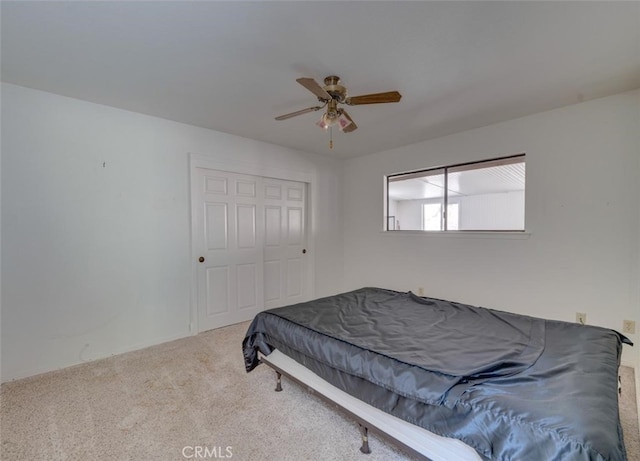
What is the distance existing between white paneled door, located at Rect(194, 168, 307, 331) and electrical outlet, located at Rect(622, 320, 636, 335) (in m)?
3.45

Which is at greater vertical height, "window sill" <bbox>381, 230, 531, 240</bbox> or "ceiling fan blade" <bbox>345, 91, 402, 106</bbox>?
"ceiling fan blade" <bbox>345, 91, 402, 106</bbox>

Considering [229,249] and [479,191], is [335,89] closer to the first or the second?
[229,249]

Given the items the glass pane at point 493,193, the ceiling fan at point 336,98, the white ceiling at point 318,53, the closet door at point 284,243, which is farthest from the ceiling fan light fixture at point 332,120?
the glass pane at point 493,193

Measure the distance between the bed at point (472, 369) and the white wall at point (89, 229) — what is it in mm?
1409

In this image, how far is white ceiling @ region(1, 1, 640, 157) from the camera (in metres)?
1.52

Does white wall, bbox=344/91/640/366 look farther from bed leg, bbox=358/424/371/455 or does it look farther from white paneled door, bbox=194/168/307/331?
bed leg, bbox=358/424/371/455

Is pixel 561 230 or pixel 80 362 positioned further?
pixel 561 230

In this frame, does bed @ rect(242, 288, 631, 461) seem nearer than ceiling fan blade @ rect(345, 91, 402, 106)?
Yes

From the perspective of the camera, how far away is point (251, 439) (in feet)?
5.35

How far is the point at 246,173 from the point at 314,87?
6.86 ft

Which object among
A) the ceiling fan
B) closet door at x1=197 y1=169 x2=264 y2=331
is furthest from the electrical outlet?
closet door at x1=197 y1=169 x2=264 y2=331

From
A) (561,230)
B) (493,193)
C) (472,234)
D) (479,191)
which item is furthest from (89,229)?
(479,191)

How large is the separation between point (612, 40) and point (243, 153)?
10.9 feet

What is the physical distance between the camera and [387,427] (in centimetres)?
143
